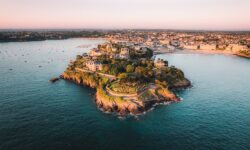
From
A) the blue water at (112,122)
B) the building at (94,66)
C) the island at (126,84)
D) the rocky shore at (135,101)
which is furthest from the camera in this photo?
the building at (94,66)

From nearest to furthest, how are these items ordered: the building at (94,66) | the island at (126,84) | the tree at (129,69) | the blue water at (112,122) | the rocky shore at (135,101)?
1. the blue water at (112,122)
2. the rocky shore at (135,101)
3. the island at (126,84)
4. the tree at (129,69)
5. the building at (94,66)

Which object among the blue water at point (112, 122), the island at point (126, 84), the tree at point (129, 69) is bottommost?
the blue water at point (112, 122)

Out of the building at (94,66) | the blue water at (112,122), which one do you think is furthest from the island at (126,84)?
the blue water at (112,122)

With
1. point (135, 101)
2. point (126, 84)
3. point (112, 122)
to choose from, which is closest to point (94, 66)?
point (126, 84)

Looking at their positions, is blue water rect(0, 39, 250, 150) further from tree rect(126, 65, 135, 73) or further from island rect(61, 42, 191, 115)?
tree rect(126, 65, 135, 73)

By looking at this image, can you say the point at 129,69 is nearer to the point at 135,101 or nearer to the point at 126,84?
the point at 126,84

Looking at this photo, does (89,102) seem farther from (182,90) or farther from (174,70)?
(174,70)

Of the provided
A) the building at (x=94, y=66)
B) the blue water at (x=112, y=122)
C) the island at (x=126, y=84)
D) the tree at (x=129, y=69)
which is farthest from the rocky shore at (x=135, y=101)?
the building at (x=94, y=66)

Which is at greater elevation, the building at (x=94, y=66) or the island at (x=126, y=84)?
the building at (x=94, y=66)

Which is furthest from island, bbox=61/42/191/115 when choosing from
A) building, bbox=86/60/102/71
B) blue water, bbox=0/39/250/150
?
blue water, bbox=0/39/250/150

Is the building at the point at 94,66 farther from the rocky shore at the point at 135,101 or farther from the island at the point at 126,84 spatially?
the rocky shore at the point at 135,101

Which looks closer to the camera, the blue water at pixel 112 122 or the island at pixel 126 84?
the blue water at pixel 112 122
